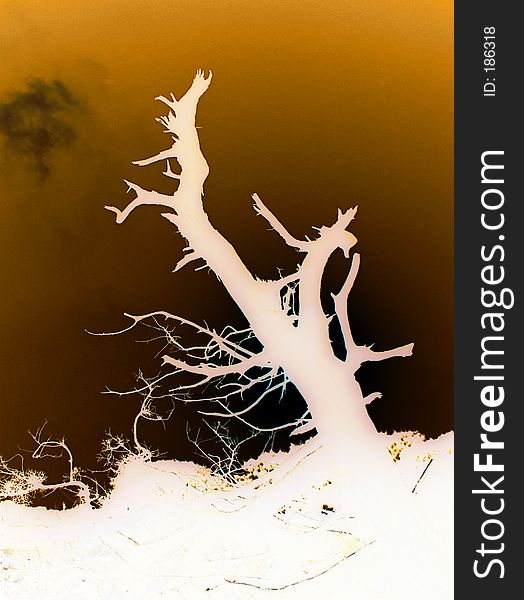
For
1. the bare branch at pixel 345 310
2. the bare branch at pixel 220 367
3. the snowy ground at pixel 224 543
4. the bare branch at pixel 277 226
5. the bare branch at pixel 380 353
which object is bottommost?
the snowy ground at pixel 224 543

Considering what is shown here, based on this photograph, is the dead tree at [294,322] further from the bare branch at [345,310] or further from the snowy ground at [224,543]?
the snowy ground at [224,543]

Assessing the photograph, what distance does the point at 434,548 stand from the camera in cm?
236

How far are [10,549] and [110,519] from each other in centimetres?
49

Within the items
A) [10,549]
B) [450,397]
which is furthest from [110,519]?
[450,397]

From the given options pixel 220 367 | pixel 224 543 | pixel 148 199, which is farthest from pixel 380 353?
pixel 148 199

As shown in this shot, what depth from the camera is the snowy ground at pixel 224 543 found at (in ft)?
7.83

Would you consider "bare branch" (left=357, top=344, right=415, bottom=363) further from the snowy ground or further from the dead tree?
the snowy ground

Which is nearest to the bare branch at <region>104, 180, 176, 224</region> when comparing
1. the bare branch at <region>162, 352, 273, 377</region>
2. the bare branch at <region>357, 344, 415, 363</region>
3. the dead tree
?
the dead tree

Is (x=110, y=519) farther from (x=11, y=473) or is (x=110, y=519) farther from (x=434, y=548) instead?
(x=434, y=548)

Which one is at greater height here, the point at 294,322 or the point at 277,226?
the point at 277,226

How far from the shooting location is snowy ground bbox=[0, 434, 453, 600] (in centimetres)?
239

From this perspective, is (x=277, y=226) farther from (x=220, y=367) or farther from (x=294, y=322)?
(x=220, y=367)

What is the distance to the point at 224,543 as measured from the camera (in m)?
2.57

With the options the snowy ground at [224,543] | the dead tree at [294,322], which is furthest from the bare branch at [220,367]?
the snowy ground at [224,543]
